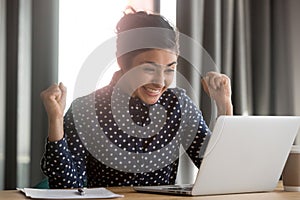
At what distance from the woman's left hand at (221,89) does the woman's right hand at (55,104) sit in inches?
22.8

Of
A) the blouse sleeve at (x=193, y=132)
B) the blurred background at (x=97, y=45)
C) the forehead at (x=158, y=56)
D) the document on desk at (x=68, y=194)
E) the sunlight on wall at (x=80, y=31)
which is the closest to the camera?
the document on desk at (x=68, y=194)

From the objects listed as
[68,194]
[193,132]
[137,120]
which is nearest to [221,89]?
[193,132]

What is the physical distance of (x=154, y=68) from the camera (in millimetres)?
1764

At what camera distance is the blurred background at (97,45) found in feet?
8.20

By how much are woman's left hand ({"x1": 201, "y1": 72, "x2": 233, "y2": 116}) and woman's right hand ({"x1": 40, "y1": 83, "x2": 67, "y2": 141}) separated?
0.58 m

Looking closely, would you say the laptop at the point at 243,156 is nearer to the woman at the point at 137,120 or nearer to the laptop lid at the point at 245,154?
the laptop lid at the point at 245,154

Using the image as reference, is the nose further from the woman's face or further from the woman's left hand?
the woman's left hand

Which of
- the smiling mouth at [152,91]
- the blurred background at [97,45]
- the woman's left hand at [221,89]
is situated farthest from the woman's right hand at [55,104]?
the blurred background at [97,45]

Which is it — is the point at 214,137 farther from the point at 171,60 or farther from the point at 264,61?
the point at 264,61

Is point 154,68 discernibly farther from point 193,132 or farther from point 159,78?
point 193,132

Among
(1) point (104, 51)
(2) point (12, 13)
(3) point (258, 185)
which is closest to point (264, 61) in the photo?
(1) point (104, 51)

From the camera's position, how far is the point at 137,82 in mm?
1810

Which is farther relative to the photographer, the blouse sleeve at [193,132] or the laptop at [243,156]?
the blouse sleeve at [193,132]

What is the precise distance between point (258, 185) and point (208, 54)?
62.7 inches
